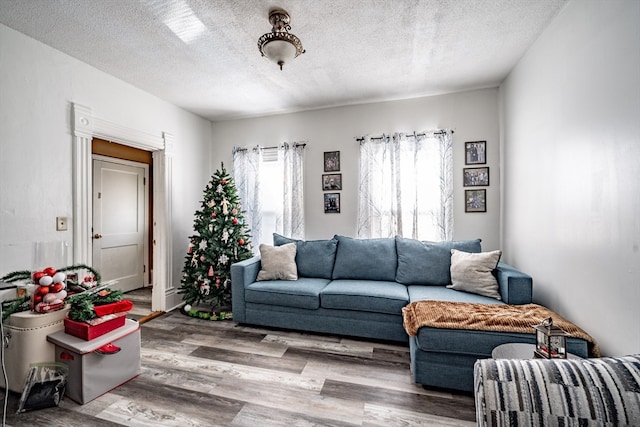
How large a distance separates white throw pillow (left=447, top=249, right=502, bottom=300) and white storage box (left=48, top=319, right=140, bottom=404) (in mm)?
2926

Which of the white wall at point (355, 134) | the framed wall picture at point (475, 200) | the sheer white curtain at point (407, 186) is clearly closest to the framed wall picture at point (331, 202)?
the white wall at point (355, 134)

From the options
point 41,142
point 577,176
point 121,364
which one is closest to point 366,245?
point 577,176

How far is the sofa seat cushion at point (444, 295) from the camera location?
2479 millimetres

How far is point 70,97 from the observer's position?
2529 millimetres

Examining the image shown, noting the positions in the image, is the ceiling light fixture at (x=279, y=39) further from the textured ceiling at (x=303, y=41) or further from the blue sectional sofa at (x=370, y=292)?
the blue sectional sofa at (x=370, y=292)

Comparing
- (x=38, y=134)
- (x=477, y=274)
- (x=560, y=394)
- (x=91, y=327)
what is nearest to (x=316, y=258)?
(x=477, y=274)

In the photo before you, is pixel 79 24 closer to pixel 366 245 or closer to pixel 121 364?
pixel 121 364

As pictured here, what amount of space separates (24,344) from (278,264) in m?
2.05

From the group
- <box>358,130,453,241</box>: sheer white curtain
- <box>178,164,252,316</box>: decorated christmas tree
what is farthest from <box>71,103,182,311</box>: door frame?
<box>358,130,453,241</box>: sheer white curtain

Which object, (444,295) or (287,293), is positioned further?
(287,293)

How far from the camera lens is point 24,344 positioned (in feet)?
6.18

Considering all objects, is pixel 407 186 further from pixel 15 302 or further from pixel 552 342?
pixel 15 302

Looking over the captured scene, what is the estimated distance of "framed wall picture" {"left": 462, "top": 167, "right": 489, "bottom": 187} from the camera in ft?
10.9

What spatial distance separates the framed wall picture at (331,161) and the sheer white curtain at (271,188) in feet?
1.12
